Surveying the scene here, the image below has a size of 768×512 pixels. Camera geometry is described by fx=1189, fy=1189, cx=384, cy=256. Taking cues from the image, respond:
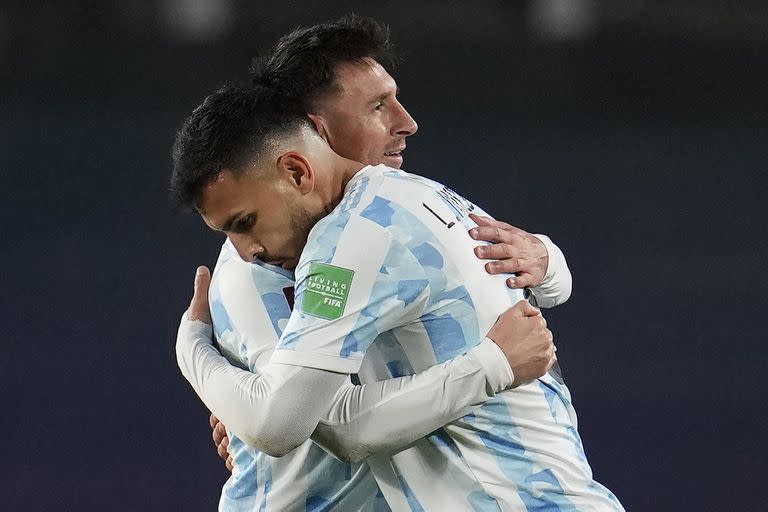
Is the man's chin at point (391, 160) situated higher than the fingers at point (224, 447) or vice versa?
the man's chin at point (391, 160)

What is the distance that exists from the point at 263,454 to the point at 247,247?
34 cm

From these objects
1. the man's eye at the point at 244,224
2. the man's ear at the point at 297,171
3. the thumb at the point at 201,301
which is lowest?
the thumb at the point at 201,301

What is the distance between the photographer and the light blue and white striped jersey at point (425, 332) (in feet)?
4.72

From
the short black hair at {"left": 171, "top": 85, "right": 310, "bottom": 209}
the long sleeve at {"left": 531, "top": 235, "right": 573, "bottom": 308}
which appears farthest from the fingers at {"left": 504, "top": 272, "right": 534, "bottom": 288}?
the short black hair at {"left": 171, "top": 85, "right": 310, "bottom": 209}

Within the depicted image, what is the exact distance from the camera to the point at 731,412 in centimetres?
411

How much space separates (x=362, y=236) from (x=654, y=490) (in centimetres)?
259

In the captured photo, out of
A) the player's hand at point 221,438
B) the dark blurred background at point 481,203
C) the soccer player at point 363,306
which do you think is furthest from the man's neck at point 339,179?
the dark blurred background at point 481,203

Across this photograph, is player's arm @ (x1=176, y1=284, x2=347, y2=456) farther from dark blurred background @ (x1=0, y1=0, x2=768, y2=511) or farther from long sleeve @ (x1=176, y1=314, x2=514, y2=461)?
dark blurred background @ (x1=0, y1=0, x2=768, y2=511)

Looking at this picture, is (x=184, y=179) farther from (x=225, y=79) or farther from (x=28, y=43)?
(x=28, y=43)

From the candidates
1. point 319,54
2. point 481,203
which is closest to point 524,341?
point 319,54

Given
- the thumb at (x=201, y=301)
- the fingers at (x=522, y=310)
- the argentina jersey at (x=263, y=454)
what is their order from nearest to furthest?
the fingers at (x=522, y=310) → the argentina jersey at (x=263, y=454) → the thumb at (x=201, y=301)

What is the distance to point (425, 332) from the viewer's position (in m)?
1.51

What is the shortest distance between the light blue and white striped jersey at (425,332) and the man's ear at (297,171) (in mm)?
58

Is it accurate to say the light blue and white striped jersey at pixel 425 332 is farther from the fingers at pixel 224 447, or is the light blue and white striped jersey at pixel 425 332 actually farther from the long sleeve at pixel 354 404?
the fingers at pixel 224 447
